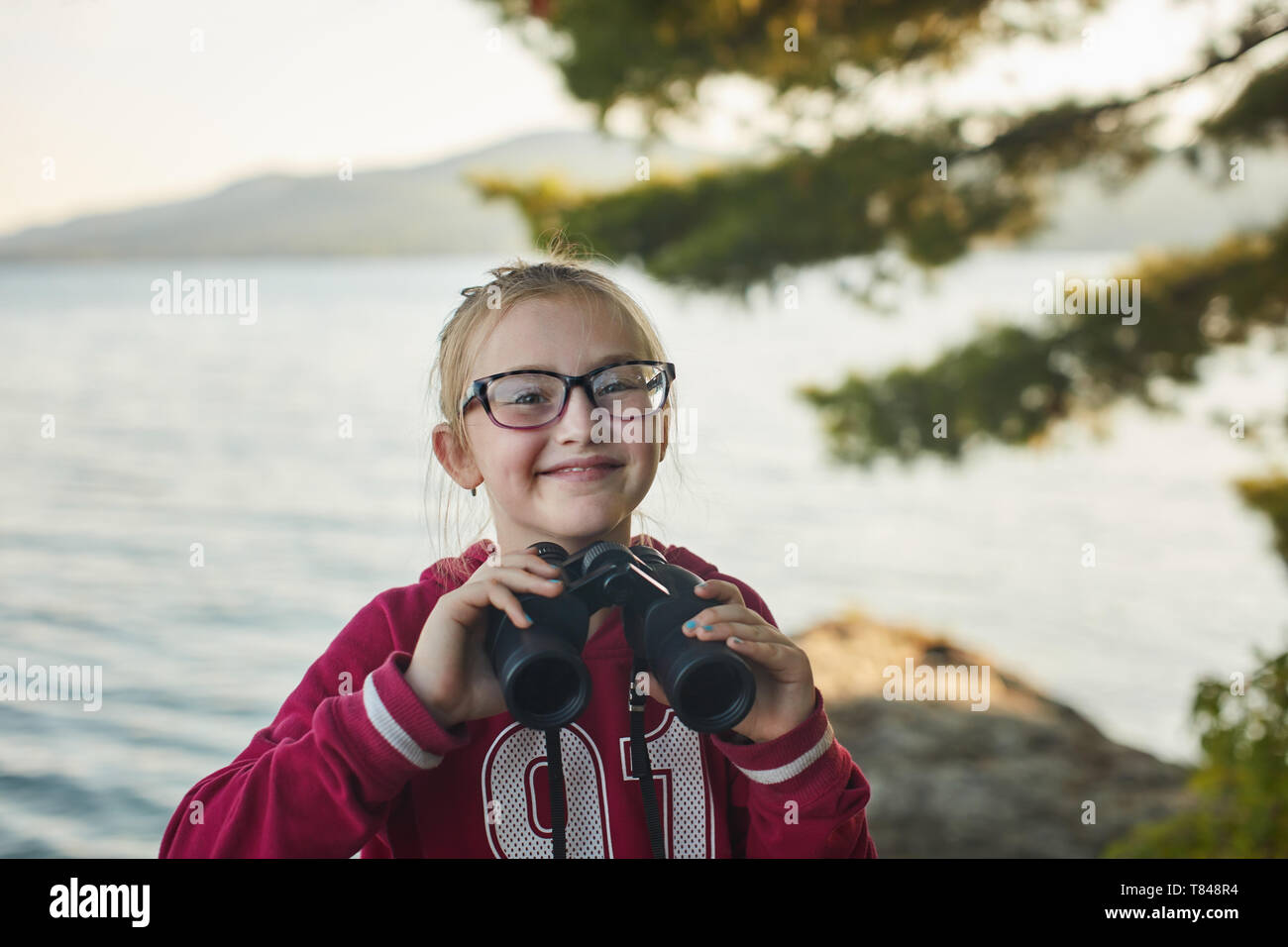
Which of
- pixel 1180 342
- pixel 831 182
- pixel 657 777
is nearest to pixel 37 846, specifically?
pixel 657 777

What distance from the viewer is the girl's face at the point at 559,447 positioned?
3.02 feet

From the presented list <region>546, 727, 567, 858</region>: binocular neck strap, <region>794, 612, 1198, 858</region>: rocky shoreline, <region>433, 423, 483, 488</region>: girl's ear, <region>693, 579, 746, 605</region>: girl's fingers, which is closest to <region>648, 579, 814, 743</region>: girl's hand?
<region>693, 579, 746, 605</region>: girl's fingers

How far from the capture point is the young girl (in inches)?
32.2

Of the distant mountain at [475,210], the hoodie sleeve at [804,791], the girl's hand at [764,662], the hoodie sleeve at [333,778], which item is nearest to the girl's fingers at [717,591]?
the girl's hand at [764,662]

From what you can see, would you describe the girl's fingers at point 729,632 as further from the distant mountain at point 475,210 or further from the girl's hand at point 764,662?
the distant mountain at point 475,210

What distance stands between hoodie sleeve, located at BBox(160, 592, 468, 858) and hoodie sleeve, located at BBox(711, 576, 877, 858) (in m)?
0.25

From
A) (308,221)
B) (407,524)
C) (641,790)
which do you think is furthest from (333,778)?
(308,221)

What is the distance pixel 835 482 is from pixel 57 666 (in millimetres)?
5242

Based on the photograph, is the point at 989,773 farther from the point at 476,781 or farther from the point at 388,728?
the point at 388,728

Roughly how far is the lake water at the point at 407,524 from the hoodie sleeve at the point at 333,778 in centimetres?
32

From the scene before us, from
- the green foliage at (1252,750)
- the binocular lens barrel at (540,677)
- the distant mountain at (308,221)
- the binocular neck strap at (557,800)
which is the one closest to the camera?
the binocular lens barrel at (540,677)

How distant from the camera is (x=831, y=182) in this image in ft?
9.79

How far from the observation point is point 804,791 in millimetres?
873
